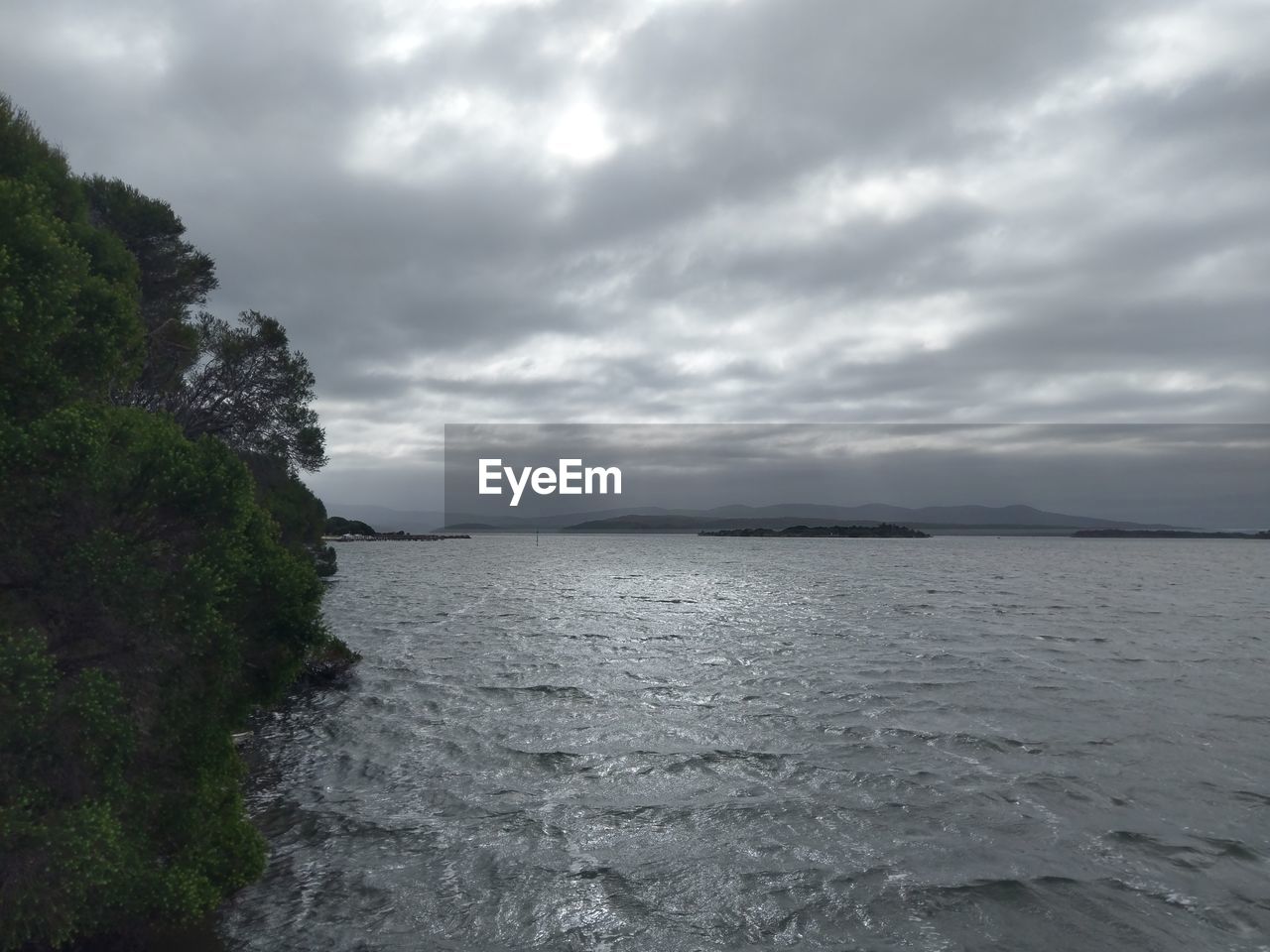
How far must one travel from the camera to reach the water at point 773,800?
13.0 meters

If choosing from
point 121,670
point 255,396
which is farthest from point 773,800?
point 255,396

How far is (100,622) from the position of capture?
11.3m

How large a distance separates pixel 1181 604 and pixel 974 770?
187 feet

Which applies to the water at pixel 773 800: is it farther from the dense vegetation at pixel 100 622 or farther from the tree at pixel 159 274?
the tree at pixel 159 274

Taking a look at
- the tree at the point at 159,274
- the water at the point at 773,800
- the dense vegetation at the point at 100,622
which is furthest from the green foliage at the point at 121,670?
the tree at the point at 159,274

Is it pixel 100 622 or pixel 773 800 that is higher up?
pixel 100 622

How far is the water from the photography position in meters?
13.0

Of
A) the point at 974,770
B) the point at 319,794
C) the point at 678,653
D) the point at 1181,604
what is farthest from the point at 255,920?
the point at 1181,604

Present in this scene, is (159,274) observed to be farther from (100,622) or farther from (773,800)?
(773,800)

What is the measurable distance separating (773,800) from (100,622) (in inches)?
559

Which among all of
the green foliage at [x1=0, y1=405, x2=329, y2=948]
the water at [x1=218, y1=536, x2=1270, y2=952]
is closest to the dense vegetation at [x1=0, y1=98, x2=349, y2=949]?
the green foliage at [x1=0, y1=405, x2=329, y2=948]

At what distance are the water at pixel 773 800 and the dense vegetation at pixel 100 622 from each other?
2.22 metres

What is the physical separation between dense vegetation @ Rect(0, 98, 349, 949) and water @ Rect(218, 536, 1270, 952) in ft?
7.29

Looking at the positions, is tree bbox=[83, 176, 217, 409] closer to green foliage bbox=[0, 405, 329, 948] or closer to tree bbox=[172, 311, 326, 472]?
tree bbox=[172, 311, 326, 472]
